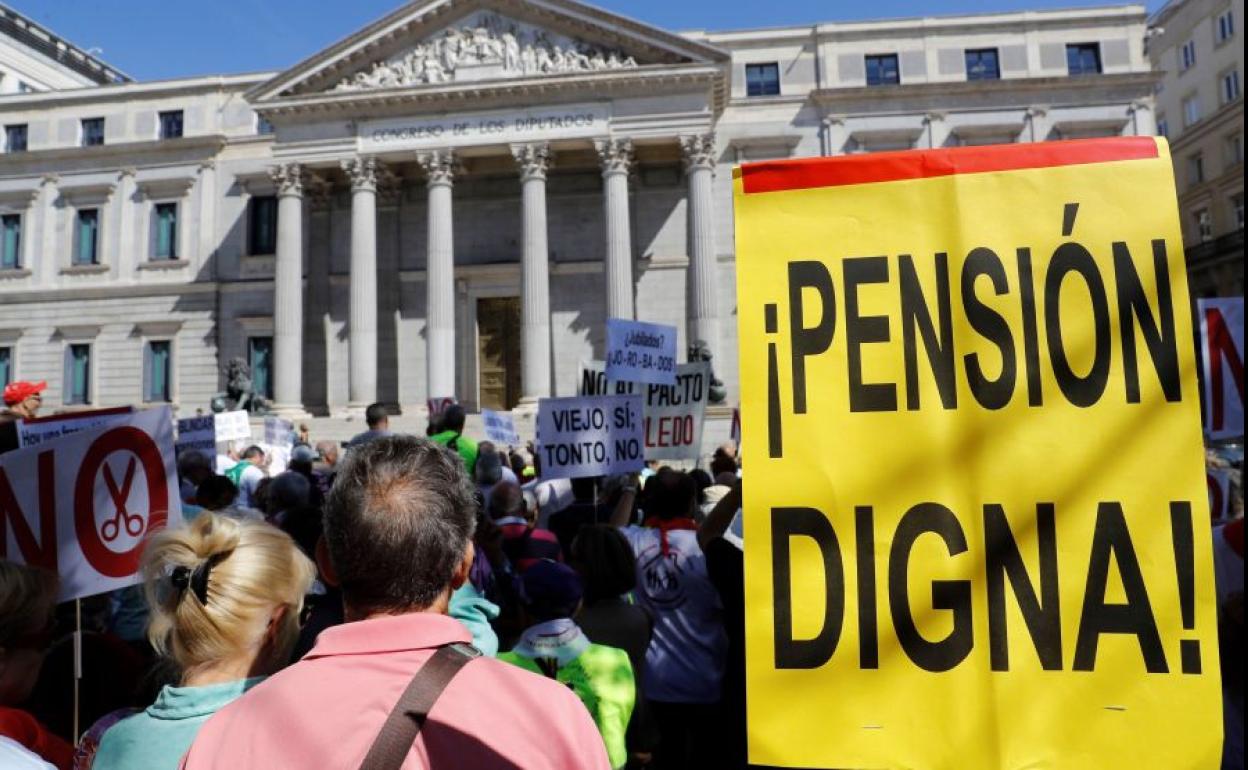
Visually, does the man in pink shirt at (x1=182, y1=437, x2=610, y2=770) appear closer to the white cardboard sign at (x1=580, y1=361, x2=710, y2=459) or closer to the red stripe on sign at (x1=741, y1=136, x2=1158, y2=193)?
the red stripe on sign at (x1=741, y1=136, x2=1158, y2=193)

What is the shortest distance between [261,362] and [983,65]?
30048 mm

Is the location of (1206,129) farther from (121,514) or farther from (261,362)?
(121,514)

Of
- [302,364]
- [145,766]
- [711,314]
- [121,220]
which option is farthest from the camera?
[121,220]

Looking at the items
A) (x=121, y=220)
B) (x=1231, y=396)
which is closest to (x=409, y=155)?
(x=121, y=220)

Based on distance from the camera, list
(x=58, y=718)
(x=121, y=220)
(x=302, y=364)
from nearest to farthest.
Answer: (x=58, y=718) < (x=302, y=364) < (x=121, y=220)

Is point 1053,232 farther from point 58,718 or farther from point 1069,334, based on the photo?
point 58,718

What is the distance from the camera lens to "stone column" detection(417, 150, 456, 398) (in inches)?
1140

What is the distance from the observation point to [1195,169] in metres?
45.0

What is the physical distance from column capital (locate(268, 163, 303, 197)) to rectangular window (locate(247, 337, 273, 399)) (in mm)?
6467

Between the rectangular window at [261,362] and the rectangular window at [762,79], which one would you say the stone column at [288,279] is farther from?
the rectangular window at [762,79]

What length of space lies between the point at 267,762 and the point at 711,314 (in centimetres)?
2755

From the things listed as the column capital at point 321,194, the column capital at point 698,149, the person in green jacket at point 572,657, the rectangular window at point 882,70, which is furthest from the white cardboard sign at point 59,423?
the rectangular window at point 882,70

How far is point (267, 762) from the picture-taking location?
160 cm

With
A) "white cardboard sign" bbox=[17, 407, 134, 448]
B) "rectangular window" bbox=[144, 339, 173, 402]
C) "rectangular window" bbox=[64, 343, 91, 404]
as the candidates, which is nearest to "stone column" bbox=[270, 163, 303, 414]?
"rectangular window" bbox=[144, 339, 173, 402]
